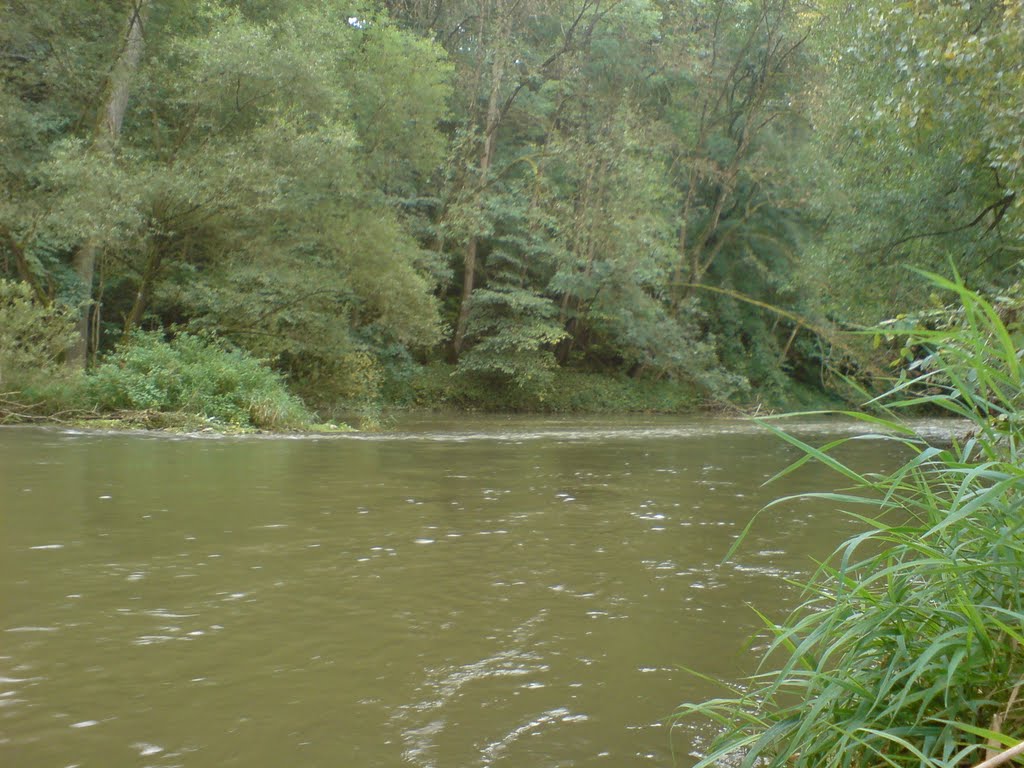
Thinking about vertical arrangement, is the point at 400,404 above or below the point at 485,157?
below

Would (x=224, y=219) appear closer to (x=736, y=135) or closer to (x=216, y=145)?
(x=216, y=145)

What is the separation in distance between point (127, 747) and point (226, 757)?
1.11 ft

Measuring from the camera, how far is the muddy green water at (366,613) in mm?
3389

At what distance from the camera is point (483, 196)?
29906mm

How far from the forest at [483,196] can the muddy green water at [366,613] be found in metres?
1.68

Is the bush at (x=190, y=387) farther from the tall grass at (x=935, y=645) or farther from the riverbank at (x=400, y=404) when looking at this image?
the tall grass at (x=935, y=645)

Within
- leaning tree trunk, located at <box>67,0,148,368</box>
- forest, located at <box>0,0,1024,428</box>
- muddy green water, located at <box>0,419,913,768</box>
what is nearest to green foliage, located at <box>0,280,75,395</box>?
forest, located at <box>0,0,1024,428</box>

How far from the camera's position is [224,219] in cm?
2097

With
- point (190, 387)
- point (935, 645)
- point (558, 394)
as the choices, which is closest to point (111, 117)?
point (190, 387)

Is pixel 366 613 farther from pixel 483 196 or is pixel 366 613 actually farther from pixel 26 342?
pixel 483 196


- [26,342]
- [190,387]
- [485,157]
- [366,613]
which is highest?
[485,157]

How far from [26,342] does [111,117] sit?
7.14 m

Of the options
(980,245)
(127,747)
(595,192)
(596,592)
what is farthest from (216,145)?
(127,747)

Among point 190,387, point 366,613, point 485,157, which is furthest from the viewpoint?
point 485,157
